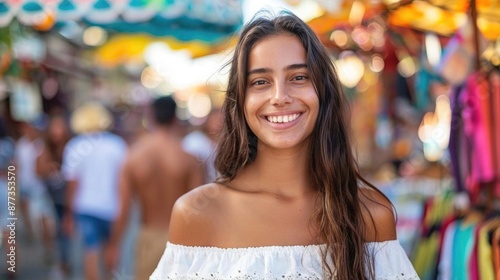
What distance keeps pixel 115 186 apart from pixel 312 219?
5.12 meters

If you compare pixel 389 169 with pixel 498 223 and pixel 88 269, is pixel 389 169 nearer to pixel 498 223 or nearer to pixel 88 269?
pixel 88 269

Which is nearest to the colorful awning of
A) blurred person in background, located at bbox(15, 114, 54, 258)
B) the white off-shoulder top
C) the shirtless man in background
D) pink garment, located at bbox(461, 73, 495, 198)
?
the shirtless man in background

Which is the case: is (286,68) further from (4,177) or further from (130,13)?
(4,177)

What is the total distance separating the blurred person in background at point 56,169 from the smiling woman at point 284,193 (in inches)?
255

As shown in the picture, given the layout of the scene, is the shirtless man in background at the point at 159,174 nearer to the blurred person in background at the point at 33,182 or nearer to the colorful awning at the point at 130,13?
the colorful awning at the point at 130,13

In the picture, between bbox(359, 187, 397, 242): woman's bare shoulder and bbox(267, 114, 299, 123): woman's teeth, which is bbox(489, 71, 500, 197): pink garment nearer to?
bbox(359, 187, 397, 242): woman's bare shoulder

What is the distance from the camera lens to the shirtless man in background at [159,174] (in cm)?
564

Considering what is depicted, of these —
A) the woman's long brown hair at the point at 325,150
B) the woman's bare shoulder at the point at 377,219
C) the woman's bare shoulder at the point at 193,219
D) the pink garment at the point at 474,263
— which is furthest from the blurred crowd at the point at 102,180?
the pink garment at the point at 474,263

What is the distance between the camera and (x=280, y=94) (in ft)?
8.37

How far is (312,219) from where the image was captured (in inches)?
105

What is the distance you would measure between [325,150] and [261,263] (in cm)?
49

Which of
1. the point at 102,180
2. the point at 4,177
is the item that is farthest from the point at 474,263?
the point at 4,177

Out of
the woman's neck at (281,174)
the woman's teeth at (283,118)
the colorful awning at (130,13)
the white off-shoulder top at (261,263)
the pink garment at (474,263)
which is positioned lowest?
the pink garment at (474,263)

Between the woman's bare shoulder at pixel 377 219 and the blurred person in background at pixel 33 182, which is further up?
the blurred person in background at pixel 33 182
